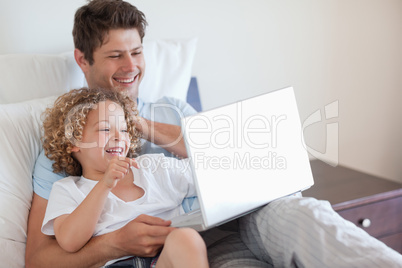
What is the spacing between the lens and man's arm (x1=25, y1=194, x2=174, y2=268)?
1.02 meters

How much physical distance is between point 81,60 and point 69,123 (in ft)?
1.28

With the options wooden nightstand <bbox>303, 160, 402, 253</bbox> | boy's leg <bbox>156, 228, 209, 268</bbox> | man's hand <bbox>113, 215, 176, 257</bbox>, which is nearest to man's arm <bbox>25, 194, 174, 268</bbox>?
man's hand <bbox>113, 215, 176, 257</bbox>

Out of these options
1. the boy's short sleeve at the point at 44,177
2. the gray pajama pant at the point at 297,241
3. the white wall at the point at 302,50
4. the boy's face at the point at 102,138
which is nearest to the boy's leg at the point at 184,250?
the gray pajama pant at the point at 297,241

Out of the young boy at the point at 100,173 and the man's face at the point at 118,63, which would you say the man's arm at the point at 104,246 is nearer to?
the young boy at the point at 100,173

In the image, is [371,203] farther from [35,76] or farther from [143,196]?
[35,76]

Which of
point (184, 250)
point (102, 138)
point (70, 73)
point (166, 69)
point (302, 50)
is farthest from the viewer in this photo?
point (302, 50)

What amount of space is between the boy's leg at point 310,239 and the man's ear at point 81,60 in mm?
794

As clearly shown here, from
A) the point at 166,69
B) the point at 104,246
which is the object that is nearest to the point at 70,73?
the point at 166,69

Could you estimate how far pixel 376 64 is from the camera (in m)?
2.26

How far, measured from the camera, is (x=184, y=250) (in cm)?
89

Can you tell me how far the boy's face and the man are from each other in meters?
0.14

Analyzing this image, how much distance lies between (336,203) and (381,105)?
107 cm

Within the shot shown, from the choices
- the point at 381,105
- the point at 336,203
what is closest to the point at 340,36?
the point at 381,105

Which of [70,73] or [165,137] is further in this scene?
[70,73]
